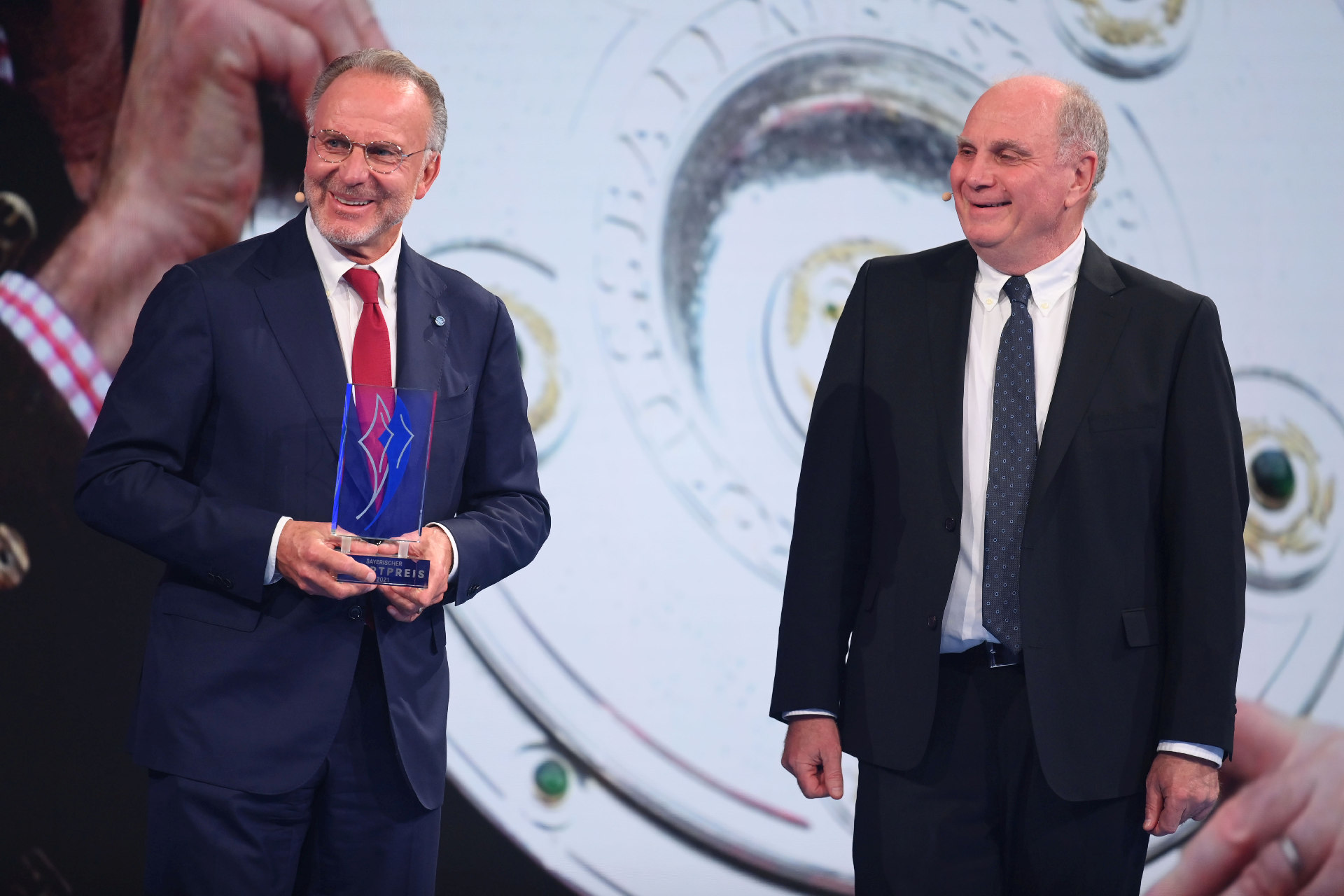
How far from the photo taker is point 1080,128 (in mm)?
1886

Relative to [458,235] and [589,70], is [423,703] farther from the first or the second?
[589,70]

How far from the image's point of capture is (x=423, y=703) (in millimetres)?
1844

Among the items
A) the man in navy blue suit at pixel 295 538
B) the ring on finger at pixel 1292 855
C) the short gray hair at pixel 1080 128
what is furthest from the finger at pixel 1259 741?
the man in navy blue suit at pixel 295 538

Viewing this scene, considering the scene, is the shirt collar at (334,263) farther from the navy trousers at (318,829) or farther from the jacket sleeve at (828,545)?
the jacket sleeve at (828,545)

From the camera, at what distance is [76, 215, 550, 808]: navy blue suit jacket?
5.59ft

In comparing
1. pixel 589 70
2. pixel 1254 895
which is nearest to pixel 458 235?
pixel 589 70

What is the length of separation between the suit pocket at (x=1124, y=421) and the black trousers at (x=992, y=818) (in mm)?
361

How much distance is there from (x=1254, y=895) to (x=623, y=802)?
1672mm

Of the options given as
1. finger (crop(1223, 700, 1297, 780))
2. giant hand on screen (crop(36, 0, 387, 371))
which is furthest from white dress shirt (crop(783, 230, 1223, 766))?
giant hand on screen (crop(36, 0, 387, 371))

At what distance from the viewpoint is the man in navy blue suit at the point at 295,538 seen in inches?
67.1

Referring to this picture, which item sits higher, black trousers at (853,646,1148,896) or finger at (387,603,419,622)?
finger at (387,603,419,622)

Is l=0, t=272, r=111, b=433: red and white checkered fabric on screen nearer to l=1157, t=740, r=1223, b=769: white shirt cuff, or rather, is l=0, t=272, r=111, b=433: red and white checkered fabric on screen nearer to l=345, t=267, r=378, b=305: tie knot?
l=345, t=267, r=378, b=305: tie knot

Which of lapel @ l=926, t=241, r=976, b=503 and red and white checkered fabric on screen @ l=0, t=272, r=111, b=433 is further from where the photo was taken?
red and white checkered fabric on screen @ l=0, t=272, r=111, b=433

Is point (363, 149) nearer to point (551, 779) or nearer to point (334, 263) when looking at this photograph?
point (334, 263)
